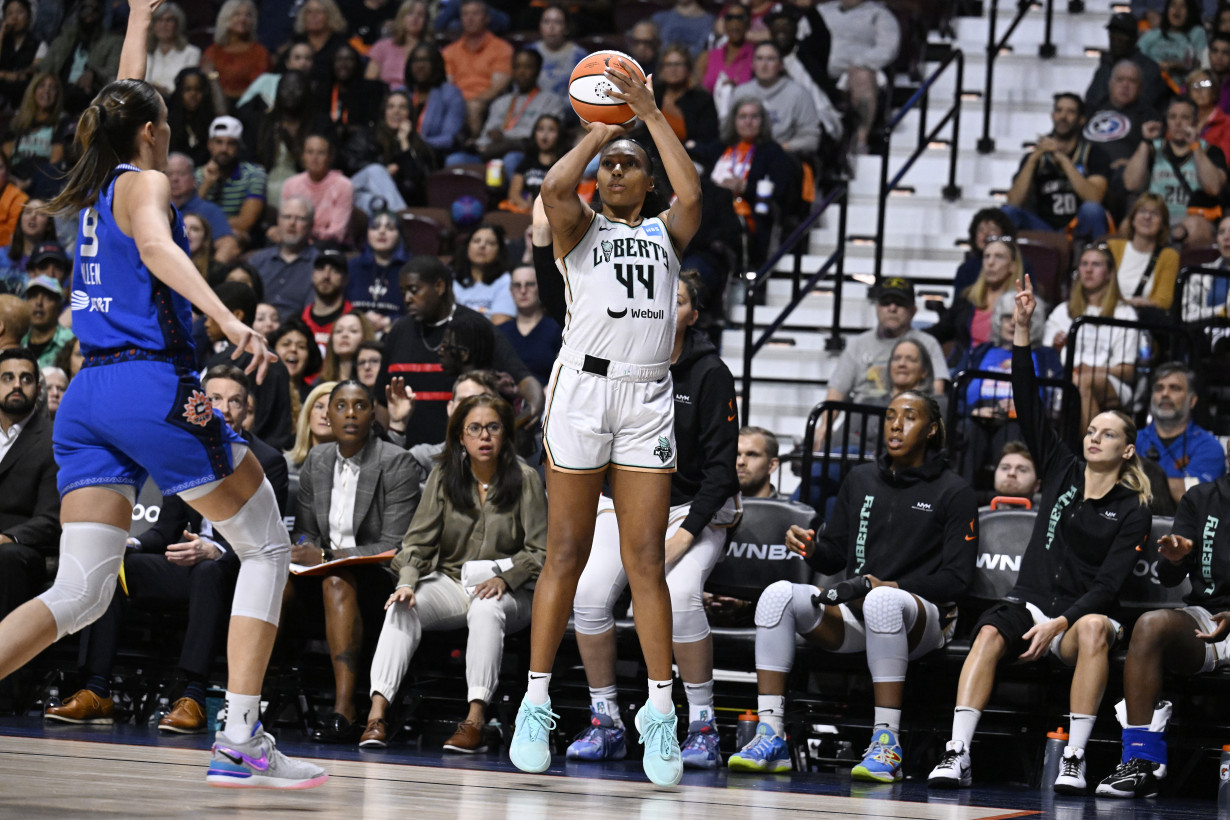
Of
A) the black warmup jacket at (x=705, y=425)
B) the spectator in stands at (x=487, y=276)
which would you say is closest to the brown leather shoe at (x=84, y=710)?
the black warmup jacket at (x=705, y=425)

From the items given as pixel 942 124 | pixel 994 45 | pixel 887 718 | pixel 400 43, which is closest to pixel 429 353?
pixel 887 718

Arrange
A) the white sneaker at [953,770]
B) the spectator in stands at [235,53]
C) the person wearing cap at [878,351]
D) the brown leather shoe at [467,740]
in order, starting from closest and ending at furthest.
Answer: the white sneaker at [953,770], the brown leather shoe at [467,740], the person wearing cap at [878,351], the spectator in stands at [235,53]

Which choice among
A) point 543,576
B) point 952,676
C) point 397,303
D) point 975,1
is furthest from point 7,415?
point 975,1

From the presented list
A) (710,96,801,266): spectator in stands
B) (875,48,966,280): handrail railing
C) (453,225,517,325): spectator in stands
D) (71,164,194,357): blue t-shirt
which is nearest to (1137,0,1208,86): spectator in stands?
(875,48,966,280): handrail railing

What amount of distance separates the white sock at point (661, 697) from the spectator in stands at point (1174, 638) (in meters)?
1.74

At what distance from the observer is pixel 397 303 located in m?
9.52

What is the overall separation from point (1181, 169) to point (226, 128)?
6523 mm

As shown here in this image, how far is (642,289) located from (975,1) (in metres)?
8.19

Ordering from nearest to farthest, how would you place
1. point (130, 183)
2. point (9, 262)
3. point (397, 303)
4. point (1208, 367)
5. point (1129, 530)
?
point (130, 183) → point (1129, 530) → point (1208, 367) → point (397, 303) → point (9, 262)

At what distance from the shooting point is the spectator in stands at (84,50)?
12.8 meters

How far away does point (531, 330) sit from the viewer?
27.6ft

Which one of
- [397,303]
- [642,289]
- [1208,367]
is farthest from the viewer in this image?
→ [397,303]

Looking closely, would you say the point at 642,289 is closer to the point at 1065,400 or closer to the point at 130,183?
the point at 130,183

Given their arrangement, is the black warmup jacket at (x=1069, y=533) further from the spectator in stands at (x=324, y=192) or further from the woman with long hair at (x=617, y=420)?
the spectator in stands at (x=324, y=192)
